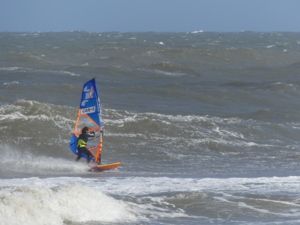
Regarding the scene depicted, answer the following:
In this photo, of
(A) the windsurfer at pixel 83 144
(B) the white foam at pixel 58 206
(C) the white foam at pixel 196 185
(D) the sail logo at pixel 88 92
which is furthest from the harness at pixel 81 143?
(B) the white foam at pixel 58 206

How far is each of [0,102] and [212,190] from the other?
46.2ft

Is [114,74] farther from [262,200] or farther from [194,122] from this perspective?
[262,200]

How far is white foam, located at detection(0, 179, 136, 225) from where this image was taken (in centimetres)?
1140

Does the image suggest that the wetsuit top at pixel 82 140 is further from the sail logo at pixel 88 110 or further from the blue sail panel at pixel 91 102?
the sail logo at pixel 88 110

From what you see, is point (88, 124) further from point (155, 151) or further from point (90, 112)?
point (155, 151)

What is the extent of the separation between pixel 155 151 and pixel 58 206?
341 inches

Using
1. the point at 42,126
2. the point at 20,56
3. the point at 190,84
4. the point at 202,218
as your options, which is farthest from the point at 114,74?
the point at 202,218

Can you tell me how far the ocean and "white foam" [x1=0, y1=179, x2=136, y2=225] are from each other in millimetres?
16

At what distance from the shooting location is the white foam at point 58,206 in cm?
1140

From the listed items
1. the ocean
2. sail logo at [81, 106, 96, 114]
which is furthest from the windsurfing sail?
the ocean

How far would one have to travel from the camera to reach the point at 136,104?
97.5 feet

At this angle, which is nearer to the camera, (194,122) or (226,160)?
(226,160)

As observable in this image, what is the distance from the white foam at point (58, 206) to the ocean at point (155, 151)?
0.05 feet

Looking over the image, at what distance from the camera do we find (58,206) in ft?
39.7
